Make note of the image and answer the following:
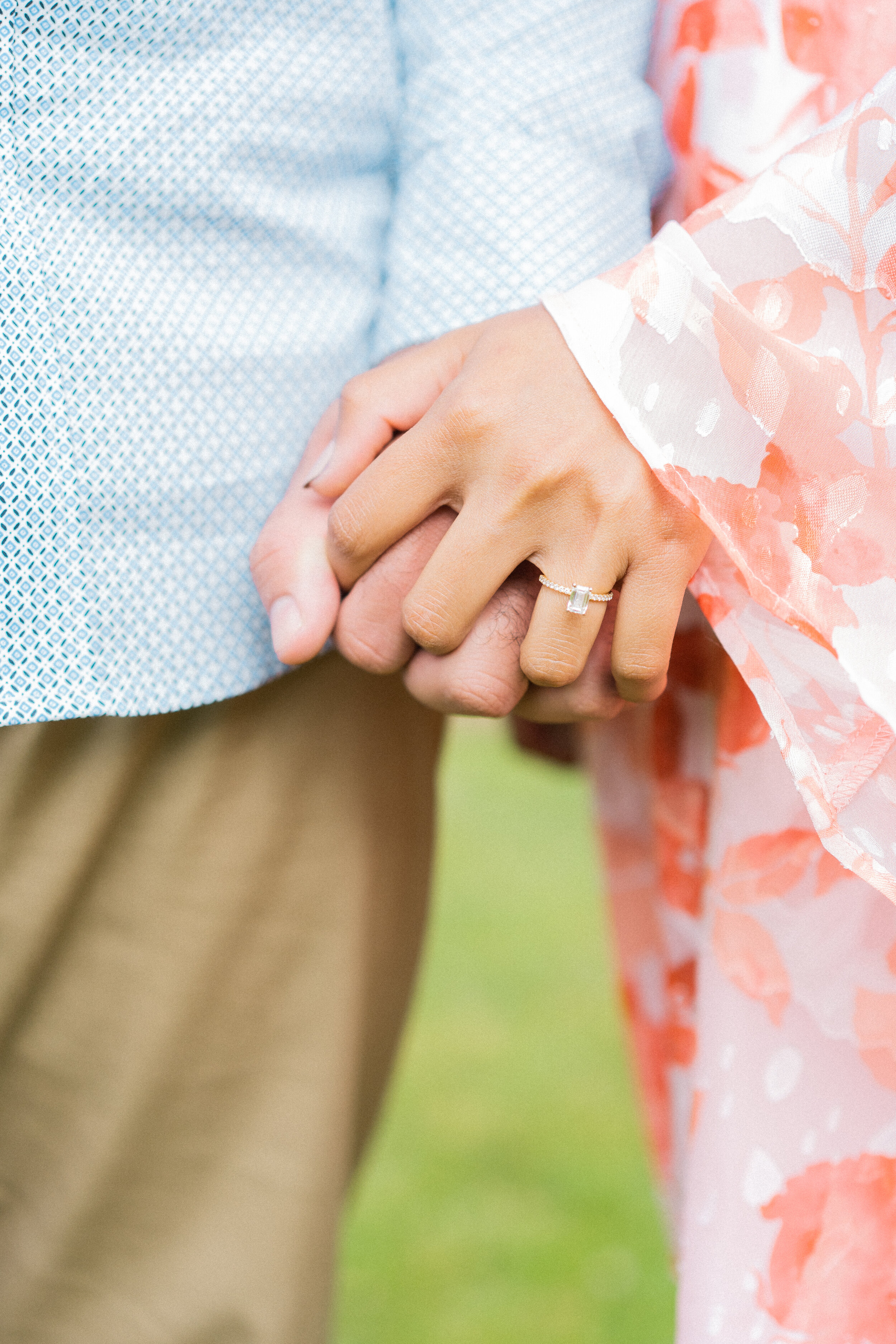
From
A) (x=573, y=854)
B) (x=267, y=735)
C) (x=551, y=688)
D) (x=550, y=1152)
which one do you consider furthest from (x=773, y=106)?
(x=573, y=854)

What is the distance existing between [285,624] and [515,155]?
0.25m

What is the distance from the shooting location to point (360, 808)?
0.61 meters

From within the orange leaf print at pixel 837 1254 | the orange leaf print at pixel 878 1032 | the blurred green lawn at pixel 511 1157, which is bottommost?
the blurred green lawn at pixel 511 1157

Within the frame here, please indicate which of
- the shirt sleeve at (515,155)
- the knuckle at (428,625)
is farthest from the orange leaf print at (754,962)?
the shirt sleeve at (515,155)

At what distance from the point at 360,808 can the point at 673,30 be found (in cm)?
44

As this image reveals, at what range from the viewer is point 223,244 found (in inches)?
19.9

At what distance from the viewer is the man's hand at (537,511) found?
452 mm

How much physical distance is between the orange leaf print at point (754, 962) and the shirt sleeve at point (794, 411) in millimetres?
104

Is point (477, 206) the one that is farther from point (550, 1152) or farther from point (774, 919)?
point (550, 1152)

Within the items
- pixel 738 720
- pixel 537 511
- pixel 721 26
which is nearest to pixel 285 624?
pixel 537 511

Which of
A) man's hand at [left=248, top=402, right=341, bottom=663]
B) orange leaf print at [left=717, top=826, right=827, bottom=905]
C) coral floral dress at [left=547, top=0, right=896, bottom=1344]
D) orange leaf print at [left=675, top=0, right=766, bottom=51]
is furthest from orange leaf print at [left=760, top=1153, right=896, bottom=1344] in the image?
orange leaf print at [left=675, top=0, right=766, bottom=51]

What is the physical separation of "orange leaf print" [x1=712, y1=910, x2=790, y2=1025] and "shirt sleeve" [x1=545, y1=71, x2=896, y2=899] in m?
0.10

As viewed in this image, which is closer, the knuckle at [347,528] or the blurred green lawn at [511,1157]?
the knuckle at [347,528]

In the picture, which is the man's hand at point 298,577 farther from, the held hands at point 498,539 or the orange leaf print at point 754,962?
the orange leaf print at point 754,962
